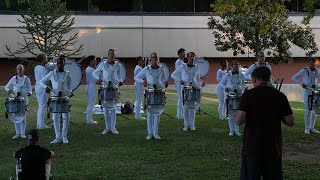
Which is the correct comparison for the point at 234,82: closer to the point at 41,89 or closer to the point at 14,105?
the point at 41,89

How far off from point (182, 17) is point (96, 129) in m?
23.3

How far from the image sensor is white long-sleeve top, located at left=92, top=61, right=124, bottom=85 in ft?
49.2

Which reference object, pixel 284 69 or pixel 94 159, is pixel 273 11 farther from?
pixel 284 69

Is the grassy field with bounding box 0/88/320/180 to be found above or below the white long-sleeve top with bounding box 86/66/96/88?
below

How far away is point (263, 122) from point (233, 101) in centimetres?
695

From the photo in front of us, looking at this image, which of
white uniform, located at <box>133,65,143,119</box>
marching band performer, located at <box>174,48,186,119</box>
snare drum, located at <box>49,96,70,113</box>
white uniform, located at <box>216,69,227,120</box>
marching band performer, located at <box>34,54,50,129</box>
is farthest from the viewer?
white uniform, located at <box>216,69,227,120</box>

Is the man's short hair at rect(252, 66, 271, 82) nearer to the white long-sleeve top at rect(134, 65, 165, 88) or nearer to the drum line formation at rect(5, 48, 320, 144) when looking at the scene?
the drum line formation at rect(5, 48, 320, 144)

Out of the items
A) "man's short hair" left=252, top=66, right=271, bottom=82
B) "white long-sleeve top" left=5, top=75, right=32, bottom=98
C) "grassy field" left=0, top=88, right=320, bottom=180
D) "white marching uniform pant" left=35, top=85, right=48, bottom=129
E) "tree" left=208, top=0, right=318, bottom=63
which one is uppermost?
"tree" left=208, top=0, right=318, bottom=63

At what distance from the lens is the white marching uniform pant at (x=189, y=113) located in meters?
15.4

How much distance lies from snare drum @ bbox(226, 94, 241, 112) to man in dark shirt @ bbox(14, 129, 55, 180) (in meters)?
7.24

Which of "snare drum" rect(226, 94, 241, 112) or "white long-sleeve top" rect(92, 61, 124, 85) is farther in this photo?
"white long-sleeve top" rect(92, 61, 124, 85)

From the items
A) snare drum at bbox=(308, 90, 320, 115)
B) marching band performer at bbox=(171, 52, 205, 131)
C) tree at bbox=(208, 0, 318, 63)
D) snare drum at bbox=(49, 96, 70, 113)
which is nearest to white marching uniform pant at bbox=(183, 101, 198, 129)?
marching band performer at bbox=(171, 52, 205, 131)

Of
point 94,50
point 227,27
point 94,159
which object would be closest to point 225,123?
point 94,159

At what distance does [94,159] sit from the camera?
12094 mm
